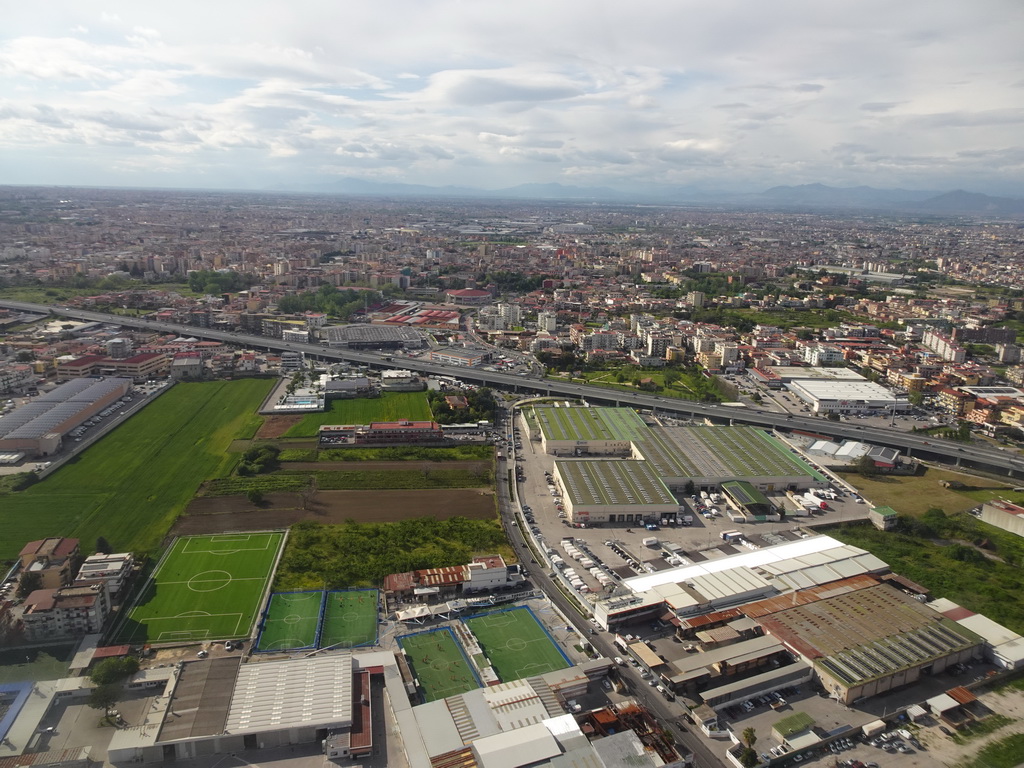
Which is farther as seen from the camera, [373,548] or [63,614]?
[373,548]

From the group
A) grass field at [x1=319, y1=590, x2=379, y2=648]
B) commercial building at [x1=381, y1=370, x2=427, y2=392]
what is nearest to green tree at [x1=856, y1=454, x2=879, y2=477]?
grass field at [x1=319, y1=590, x2=379, y2=648]

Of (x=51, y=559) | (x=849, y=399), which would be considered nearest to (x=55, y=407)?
(x=51, y=559)

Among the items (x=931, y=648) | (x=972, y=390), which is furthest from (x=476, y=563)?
(x=972, y=390)

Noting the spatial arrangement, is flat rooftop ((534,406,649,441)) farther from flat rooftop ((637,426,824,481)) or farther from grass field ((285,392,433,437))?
grass field ((285,392,433,437))

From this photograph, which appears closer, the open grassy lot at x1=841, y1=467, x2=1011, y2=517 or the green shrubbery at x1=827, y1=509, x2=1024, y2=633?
the green shrubbery at x1=827, y1=509, x2=1024, y2=633

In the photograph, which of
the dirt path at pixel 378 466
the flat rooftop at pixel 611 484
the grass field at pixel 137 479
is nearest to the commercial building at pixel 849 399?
the flat rooftop at pixel 611 484

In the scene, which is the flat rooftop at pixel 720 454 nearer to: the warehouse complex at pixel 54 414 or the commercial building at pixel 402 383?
the commercial building at pixel 402 383

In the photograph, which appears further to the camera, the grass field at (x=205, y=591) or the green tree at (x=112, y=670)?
the grass field at (x=205, y=591)

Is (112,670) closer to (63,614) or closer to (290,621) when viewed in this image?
(63,614)
